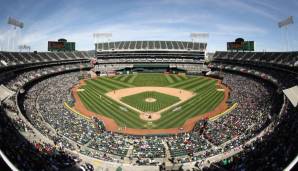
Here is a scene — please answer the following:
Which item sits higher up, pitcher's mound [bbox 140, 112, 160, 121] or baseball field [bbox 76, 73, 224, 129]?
baseball field [bbox 76, 73, 224, 129]

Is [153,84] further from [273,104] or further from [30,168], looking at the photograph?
[30,168]

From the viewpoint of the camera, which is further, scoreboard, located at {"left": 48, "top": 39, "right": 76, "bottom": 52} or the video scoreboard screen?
scoreboard, located at {"left": 48, "top": 39, "right": 76, "bottom": 52}

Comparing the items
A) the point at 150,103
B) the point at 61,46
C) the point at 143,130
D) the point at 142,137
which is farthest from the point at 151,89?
the point at 61,46

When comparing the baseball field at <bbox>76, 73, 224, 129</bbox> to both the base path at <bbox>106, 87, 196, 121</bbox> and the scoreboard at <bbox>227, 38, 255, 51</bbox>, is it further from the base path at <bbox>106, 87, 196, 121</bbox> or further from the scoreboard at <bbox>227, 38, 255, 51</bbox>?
the scoreboard at <bbox>227, 38, 255, 51</bbox>

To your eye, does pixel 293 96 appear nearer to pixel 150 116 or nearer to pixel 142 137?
→ pixel 142 137

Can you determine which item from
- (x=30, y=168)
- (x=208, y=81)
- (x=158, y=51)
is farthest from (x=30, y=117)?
(x=158, y=51)

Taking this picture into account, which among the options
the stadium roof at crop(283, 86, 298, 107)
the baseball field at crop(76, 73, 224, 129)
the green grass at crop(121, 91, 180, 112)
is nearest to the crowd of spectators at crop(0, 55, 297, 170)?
the stadium roof at crop(283, 86, 298, 107)
